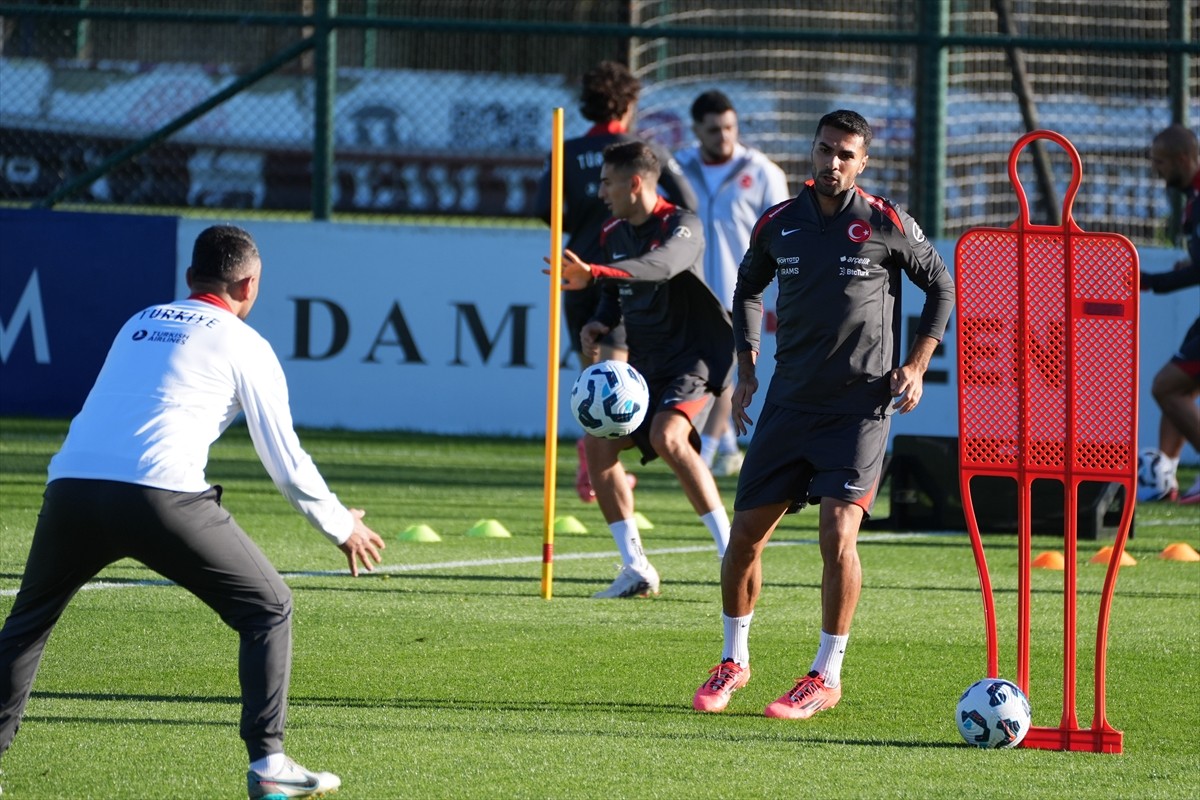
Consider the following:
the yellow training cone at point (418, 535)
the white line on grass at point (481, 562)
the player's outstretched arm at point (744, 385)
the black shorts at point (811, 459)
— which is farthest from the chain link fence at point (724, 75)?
the black shorts at point (811, 459)

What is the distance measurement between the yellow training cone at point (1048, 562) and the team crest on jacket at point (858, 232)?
3884mm

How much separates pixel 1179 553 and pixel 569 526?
10.8ft

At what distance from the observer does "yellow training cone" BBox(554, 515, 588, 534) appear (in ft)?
34.8

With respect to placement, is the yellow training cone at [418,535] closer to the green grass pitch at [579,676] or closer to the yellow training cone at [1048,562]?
the green grass pitch at [579,676]

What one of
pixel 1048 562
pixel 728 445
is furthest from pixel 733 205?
pixel 1048 562

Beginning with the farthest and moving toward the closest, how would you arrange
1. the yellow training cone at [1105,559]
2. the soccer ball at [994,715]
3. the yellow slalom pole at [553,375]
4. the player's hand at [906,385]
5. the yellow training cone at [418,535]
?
the yellow training cone at [418,535]
the yellow training cone at [1105,559]
the yellow slalom pole at [553,375]
the player's hand at [906,385]
the soccer ball at [994,715]

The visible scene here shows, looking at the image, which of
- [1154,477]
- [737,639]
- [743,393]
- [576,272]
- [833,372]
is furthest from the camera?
[1154,477]

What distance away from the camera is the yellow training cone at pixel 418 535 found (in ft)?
33.4

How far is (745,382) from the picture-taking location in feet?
22.3

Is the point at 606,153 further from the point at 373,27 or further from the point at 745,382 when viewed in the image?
the point at 373,27

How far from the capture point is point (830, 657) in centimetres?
639

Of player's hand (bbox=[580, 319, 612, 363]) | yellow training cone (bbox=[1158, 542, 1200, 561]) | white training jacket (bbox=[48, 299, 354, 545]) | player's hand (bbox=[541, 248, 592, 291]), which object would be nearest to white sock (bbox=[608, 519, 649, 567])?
player's hand (bbox=[580, 319, 612, 363])

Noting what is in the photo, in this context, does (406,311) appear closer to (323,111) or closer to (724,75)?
(323,111)

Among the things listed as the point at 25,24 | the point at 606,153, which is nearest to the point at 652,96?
the point at 25,24
